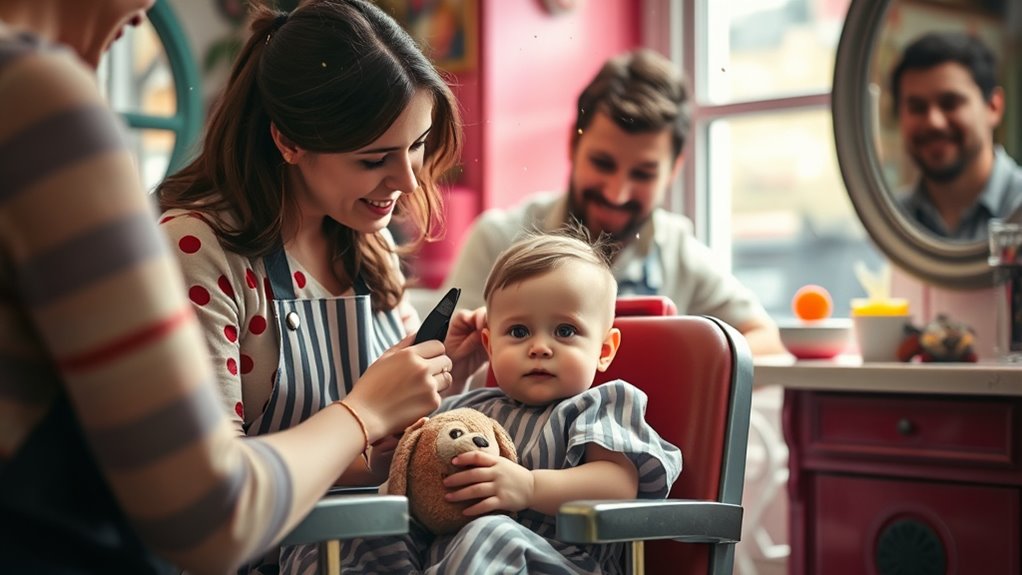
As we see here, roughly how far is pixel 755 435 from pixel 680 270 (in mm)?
603

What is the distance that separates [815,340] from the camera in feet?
7.86

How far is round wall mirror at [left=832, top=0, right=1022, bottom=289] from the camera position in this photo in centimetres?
240

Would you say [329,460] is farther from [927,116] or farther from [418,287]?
[418,287]

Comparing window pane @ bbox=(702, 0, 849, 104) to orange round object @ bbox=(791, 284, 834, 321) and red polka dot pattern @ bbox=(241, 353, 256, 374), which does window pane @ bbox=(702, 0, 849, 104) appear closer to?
orange round object @ bbox=(791, 284, 834, 321)

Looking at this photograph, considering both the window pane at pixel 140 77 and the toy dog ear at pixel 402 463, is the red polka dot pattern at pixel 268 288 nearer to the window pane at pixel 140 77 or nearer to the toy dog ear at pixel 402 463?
the toy dog ear at pixel 402 463

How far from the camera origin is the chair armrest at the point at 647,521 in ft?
3.90

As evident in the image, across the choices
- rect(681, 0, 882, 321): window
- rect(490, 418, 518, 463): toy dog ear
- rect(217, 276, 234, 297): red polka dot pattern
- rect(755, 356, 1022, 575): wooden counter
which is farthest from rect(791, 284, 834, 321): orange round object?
rect(217, 276, 234, 297): red polka dot pattern

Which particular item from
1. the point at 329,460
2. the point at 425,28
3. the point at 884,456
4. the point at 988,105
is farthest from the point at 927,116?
the point at 329,460

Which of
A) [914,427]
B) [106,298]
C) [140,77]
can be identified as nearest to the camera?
[106,298]

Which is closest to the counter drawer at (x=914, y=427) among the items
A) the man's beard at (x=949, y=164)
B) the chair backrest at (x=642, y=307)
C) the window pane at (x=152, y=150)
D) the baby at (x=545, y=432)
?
the man's beard at (x=949, y=164)

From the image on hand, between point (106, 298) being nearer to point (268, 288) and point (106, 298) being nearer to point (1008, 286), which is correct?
point (268, 288)

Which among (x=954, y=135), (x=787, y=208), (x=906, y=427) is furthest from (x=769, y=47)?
(x=906, y=427)

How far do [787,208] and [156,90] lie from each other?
187 centimetres

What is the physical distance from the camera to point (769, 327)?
8.58 ft
